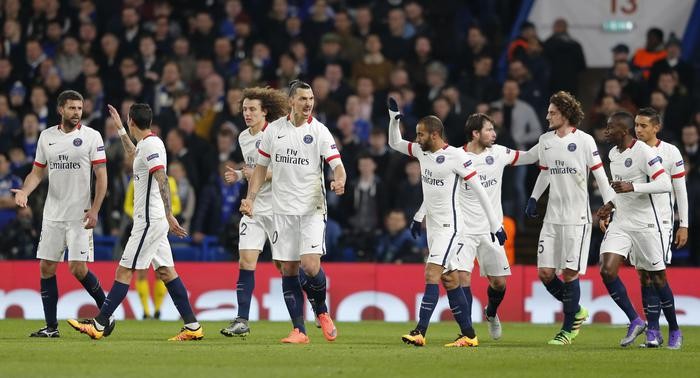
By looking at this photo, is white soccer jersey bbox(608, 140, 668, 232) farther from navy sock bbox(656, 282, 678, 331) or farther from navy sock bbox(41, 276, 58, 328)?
navy sock bbox(41, 276, 58, 328)

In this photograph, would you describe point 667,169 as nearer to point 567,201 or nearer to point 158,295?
point 567,201

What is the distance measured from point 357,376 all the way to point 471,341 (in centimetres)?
326

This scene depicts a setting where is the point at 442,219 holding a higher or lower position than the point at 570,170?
lower

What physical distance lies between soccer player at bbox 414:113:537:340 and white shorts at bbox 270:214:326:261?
1949mm

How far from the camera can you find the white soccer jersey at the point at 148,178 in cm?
1421

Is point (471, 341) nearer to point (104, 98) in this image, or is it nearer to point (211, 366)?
point (211, 366)

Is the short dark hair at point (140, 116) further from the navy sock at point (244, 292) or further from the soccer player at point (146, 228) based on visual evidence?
the navy sock at point (244, 292)

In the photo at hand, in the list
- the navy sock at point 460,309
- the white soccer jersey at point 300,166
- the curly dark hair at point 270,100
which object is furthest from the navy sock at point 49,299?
the navy sock at point 460,309

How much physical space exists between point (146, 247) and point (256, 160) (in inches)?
69.1

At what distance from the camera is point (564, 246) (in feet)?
50.0

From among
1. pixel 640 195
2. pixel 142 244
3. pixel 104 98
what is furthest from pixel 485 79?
pixel 142 244

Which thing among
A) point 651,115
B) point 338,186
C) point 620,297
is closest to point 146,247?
point 338,186

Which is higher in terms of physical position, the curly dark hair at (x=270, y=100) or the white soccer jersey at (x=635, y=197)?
the curly dark hair at (x=270, y=100)

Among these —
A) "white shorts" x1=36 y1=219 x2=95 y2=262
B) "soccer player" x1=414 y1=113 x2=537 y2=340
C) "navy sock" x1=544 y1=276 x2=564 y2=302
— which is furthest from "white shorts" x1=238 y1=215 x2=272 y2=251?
"navy sock" x1=544 y1=276 x2=564 y2=302
